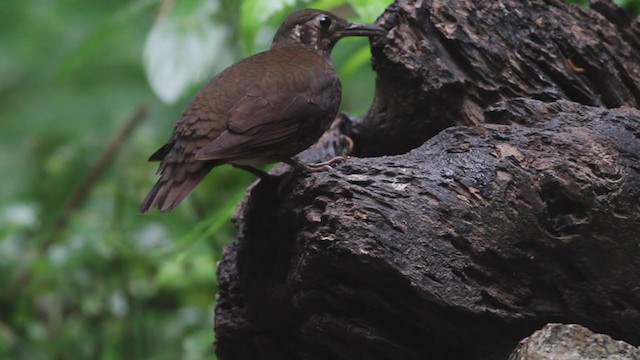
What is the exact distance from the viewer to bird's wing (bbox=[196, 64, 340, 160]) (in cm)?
373

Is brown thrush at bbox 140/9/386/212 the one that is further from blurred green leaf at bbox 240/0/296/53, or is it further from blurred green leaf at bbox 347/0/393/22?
blurred green leaf at bbox 240/0/296/53

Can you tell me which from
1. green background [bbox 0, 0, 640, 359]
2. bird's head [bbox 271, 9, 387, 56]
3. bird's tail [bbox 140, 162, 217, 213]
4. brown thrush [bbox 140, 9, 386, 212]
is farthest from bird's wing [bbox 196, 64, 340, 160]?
green background [bbox 0, 0, 640, 359]

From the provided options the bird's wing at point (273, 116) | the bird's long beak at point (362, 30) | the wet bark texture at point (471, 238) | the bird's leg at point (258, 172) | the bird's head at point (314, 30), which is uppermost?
the bird's head at point (314, 30)

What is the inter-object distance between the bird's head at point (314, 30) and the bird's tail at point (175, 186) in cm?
111

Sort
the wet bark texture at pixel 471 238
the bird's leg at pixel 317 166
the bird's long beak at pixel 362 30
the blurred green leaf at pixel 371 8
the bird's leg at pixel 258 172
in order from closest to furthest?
the wet bark texture at pixel 471 238 < the bird's leg at pixel 317 166 < the bird's leg at pixel 258 172 < the bird's long beak at pixel 362 30 < the blurred green leaf at pixel 371 8

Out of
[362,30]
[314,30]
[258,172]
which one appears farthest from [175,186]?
[314,30]

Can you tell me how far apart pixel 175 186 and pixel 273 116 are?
0.43m

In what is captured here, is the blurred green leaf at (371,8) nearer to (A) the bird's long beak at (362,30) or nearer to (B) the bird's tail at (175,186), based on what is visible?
(A) the bird's long beak at (362,30)

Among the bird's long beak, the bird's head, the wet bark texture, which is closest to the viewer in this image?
the wet bark texture

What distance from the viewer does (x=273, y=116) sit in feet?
12.5

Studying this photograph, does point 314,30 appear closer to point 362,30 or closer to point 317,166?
point 362,30

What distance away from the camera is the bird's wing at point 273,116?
3729mm

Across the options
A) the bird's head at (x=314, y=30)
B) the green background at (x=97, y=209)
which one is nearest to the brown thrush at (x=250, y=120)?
the bird's head at (x=314, y=30)

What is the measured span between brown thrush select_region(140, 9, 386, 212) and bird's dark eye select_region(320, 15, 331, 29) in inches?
17.4
